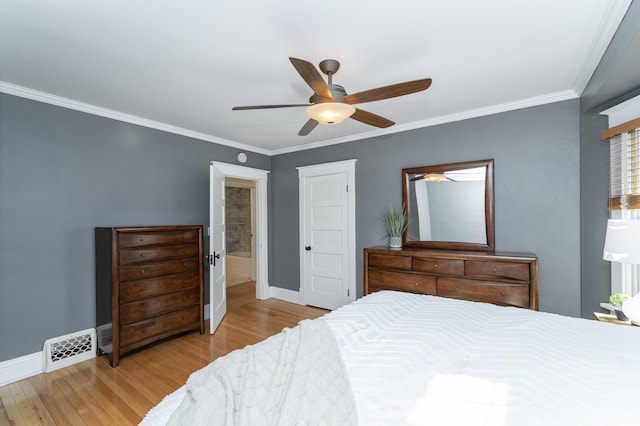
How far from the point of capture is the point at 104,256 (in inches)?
113

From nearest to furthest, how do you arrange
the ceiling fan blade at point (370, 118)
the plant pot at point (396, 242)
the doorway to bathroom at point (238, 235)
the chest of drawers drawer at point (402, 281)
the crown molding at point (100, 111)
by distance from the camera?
the ceiling fan blade at point (370, 118) → the crown molding at point (100, 111) → the chest of drawers drawer at point (402, 281) → the plant pot at point (396, 242) → the doorway to bathroom at point (238, 235)

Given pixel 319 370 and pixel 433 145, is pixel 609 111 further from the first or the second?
pixel 319 370

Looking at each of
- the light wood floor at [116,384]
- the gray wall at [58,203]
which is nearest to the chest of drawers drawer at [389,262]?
the light wood floor at [116,384]

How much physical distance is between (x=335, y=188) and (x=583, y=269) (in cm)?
285

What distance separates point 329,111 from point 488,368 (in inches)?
63.4

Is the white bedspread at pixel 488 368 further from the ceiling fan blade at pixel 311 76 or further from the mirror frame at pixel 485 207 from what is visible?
the mirror frame at pixel 485 207

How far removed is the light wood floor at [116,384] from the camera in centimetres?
207

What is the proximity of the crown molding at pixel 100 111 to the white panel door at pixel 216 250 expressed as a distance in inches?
23.6

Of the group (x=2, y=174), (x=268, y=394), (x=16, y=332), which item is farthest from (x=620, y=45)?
(x=16, y=332)

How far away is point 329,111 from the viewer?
195 cm

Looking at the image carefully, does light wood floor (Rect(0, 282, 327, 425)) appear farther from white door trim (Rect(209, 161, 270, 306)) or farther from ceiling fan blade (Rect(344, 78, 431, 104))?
ceiling fan blade (Rect(344, 78, 431, 104))

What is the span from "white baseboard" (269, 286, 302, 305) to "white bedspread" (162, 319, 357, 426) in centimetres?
349

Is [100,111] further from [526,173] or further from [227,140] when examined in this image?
[526,173]

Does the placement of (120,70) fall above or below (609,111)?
above
